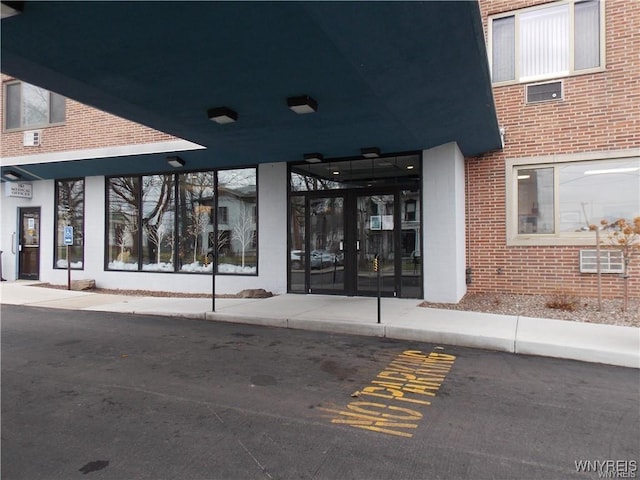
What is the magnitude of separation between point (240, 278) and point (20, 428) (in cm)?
831

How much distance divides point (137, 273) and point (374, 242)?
729cm

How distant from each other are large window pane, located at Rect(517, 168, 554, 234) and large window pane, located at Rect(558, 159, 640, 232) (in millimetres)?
242

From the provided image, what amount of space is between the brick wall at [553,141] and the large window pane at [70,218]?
1189 cm

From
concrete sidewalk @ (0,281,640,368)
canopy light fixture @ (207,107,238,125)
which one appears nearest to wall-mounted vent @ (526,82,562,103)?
concrete sidewalk @ (0,281,640,368)

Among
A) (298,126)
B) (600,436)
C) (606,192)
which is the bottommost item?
(600,436)

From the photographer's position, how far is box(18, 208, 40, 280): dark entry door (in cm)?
1522

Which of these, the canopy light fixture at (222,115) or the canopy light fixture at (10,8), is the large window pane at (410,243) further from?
the canopy light fixture at (10,8)

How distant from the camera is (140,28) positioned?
464 centimetres

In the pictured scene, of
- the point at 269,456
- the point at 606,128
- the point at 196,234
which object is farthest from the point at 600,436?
the point at 196,234

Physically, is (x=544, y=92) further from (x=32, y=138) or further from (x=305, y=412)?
(x=32, y=138)

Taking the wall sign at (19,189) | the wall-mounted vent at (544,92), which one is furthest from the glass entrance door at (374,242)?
the wall sign at (19,189)

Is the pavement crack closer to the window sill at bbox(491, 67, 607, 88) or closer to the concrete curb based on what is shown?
the concrete curb

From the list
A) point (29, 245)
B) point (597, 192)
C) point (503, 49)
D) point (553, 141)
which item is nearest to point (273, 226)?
point (553, 141)

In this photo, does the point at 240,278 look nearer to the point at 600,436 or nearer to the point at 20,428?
the point at 20,428
